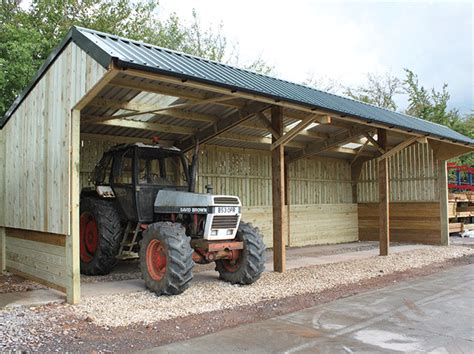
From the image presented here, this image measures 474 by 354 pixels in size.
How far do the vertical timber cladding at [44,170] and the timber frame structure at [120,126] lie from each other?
16 millimetres

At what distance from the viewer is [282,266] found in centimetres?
820

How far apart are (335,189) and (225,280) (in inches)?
339

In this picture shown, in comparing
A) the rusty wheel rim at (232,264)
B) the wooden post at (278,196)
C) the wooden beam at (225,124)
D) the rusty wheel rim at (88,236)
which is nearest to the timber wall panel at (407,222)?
the wooden post at (278,196)

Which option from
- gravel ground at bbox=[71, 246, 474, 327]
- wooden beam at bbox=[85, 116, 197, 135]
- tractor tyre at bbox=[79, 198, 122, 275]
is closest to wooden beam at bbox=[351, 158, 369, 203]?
gravel ground at bbox=[71, 246, 474, 327]

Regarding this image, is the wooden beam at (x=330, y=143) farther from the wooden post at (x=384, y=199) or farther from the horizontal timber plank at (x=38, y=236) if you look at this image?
the horizontal timber plank at (x=38, y=236)

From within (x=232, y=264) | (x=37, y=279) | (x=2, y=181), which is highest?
(x=2, y=181)

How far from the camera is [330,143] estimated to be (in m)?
11.8

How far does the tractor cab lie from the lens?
24.0ft

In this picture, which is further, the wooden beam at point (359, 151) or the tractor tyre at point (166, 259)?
the wooden beam at point (359, 151)

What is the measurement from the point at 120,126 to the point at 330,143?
5.64 metres

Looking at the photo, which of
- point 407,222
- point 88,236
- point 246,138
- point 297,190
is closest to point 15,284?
point 88,236

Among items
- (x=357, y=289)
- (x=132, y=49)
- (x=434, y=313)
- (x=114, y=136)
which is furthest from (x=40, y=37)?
(x=434, y=313)

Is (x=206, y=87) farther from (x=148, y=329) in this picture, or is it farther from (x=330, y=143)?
(x=330, y=143)

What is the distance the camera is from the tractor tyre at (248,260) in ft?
22.4
